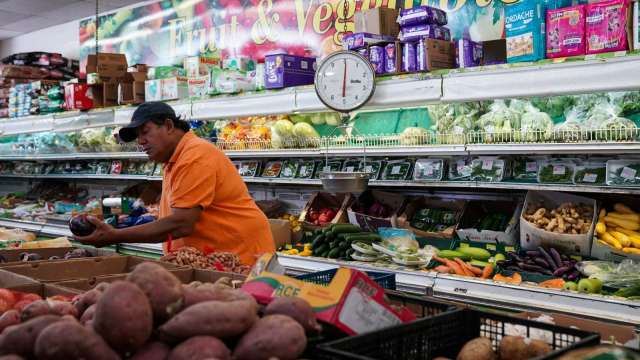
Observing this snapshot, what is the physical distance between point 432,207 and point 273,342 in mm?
3913

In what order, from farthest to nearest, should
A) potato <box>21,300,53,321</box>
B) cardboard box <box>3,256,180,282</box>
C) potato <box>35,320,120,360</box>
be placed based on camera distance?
cardboard box <box>3,256,180,282</box> → potato <box>21,300,53,321</box> → potato <box>35,320,120,360</box>

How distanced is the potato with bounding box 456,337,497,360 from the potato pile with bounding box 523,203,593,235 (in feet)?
8.62

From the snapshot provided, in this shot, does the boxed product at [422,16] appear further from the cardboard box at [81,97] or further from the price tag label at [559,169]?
the cardboard box at [81,97]

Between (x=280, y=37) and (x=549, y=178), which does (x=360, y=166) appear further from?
(x=280, y=37)

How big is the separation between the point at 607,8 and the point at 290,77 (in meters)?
2.49

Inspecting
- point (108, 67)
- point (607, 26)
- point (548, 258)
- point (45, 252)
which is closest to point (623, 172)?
point (548, 258)

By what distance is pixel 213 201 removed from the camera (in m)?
3.55

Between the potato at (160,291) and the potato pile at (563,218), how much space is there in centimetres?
317

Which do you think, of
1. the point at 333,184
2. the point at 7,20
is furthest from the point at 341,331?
the point at 7,20

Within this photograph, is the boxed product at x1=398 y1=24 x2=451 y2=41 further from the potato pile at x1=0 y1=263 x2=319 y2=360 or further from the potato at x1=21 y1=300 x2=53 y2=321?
the potato at x1=21 y1=300 x2=53 y2=321

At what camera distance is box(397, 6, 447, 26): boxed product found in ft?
15.0

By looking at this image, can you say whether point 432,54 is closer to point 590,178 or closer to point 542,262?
point 590,178

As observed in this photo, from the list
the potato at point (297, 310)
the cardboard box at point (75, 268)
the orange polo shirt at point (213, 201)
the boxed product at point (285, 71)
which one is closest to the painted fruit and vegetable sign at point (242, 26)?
the boxed product at point (285, 71)

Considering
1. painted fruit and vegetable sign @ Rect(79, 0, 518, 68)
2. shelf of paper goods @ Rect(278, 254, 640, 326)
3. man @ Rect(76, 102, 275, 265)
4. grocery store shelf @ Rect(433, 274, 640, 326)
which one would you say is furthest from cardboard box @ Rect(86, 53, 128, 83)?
grocery store shelf @ Rect(433, 274, 640, 326)
